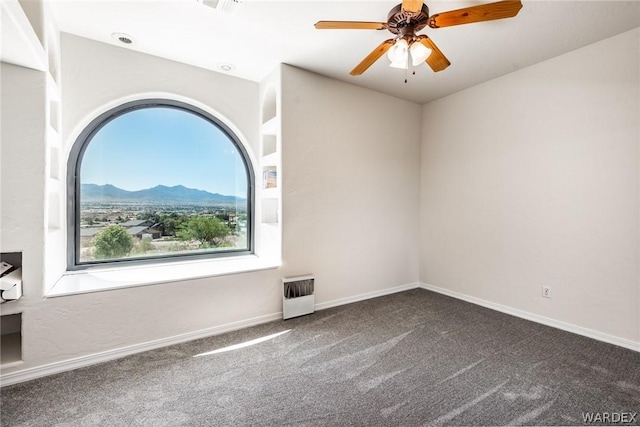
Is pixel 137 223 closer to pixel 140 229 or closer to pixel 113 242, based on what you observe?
pixel 140 229

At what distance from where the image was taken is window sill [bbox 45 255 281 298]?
212 cm

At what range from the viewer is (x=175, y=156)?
2996 mm

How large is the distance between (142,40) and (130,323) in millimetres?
2388

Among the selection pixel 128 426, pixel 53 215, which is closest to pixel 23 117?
pixel 53 215

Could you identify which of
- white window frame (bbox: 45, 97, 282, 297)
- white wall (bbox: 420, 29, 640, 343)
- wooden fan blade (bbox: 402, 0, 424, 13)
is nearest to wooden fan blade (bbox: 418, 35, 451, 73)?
wooden fan blade (bbox: 402, 0, 424, 13)

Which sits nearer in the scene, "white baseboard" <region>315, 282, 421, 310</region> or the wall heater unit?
the wall heater unit

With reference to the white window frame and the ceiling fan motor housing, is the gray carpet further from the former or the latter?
the ceiling fan motor housing

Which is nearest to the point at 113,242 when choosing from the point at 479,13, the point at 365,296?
A: the point at 365,296

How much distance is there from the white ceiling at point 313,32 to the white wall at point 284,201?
0.26 m

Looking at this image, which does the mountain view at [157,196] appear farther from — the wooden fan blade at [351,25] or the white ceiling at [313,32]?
the wooden fan blade at [351,25]

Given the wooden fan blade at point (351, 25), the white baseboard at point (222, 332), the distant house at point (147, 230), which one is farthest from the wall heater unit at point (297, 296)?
the wooden fan blade at point (351, 25)

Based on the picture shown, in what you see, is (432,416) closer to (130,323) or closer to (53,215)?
(130,323)

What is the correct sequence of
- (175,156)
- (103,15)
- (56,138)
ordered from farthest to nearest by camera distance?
(175,156) → (56,138) → (103,15)

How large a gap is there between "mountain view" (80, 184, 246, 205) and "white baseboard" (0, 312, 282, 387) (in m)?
1.35
